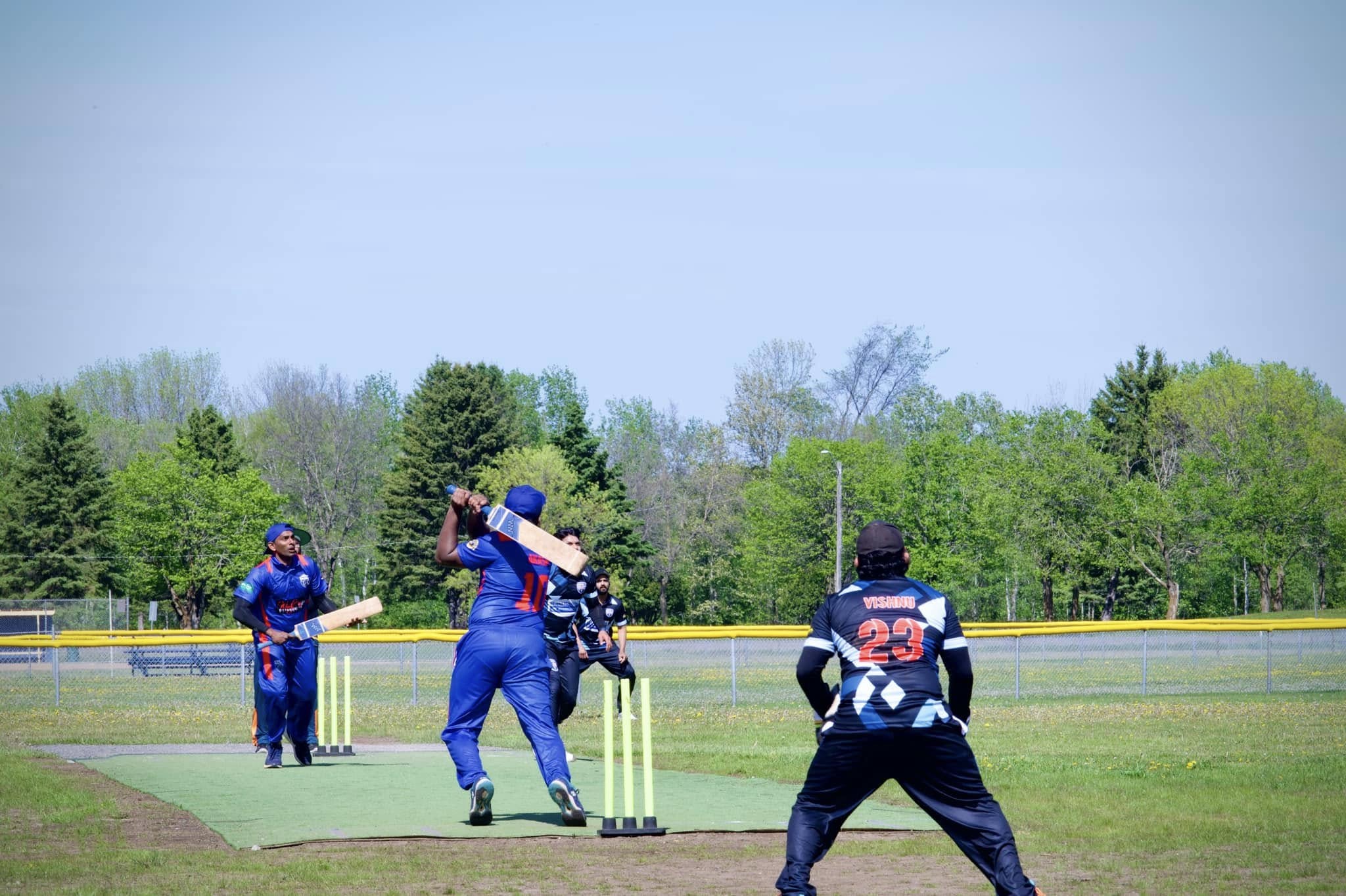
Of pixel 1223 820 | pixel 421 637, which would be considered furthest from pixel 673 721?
pixel 1223 820

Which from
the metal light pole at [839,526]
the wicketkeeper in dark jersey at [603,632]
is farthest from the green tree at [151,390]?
the wicketkeeper in dark jersey at [603,632]

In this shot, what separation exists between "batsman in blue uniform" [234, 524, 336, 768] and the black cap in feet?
23.9

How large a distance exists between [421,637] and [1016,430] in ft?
149

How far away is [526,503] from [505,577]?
50 centimetres

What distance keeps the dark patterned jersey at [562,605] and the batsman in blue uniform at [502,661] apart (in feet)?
10.8

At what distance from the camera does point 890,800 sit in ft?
38.1

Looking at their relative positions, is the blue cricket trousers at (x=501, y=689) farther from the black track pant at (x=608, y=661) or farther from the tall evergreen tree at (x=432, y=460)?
the tall evergreen tree at (x=432, y=460)

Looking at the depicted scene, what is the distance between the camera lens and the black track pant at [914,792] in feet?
19.4

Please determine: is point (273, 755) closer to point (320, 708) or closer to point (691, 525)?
point (320, 708)

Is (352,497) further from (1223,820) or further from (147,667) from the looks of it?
(1223,820)

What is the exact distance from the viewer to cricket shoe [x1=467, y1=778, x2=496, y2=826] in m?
9.16

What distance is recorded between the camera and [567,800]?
9.25 metres

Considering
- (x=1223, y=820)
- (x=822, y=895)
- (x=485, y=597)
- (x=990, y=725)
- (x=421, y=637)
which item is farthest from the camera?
(x=421, y=637)

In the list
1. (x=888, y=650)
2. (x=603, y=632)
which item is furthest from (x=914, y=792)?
(x=603, y=632)
